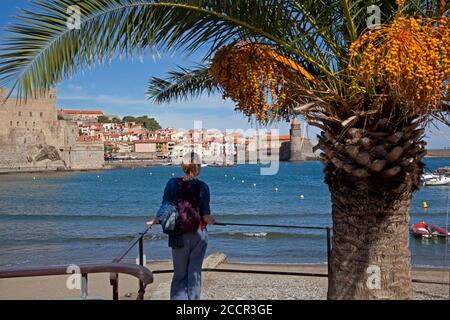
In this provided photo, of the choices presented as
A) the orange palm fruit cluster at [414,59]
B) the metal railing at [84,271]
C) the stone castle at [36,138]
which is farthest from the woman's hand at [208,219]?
the stone castle at [36,138]

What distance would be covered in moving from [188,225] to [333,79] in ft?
5.94

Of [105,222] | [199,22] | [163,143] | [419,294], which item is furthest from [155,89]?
[163,143]

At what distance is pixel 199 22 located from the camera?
3.75m

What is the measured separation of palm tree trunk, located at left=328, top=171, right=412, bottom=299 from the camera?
3.83m

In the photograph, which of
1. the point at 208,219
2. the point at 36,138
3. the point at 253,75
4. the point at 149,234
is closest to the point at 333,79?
the point at 253,75

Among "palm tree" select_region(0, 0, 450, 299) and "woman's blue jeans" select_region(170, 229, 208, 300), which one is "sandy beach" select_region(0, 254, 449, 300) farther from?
"palm tree" select_region(0, 0, 450, 299)

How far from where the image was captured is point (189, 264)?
4.34 m

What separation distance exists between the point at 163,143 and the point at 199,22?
15865 centimetres

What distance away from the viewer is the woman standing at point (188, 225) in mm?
4199

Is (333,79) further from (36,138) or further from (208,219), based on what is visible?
(36,138)

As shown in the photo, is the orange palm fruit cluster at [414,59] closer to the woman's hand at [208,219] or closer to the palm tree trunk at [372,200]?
the palm tree trunk at [372,200]

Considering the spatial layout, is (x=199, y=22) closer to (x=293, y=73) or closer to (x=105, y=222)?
(x=293, y=73)

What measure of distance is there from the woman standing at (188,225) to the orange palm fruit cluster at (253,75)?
32.2 inches

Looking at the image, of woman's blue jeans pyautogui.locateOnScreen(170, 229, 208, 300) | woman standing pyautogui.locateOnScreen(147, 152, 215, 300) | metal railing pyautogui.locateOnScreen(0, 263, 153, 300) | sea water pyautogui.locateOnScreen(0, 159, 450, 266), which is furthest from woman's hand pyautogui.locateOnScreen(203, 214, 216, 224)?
sea water pyautogui.locateOnScreen(0, 159, 450, 266)
